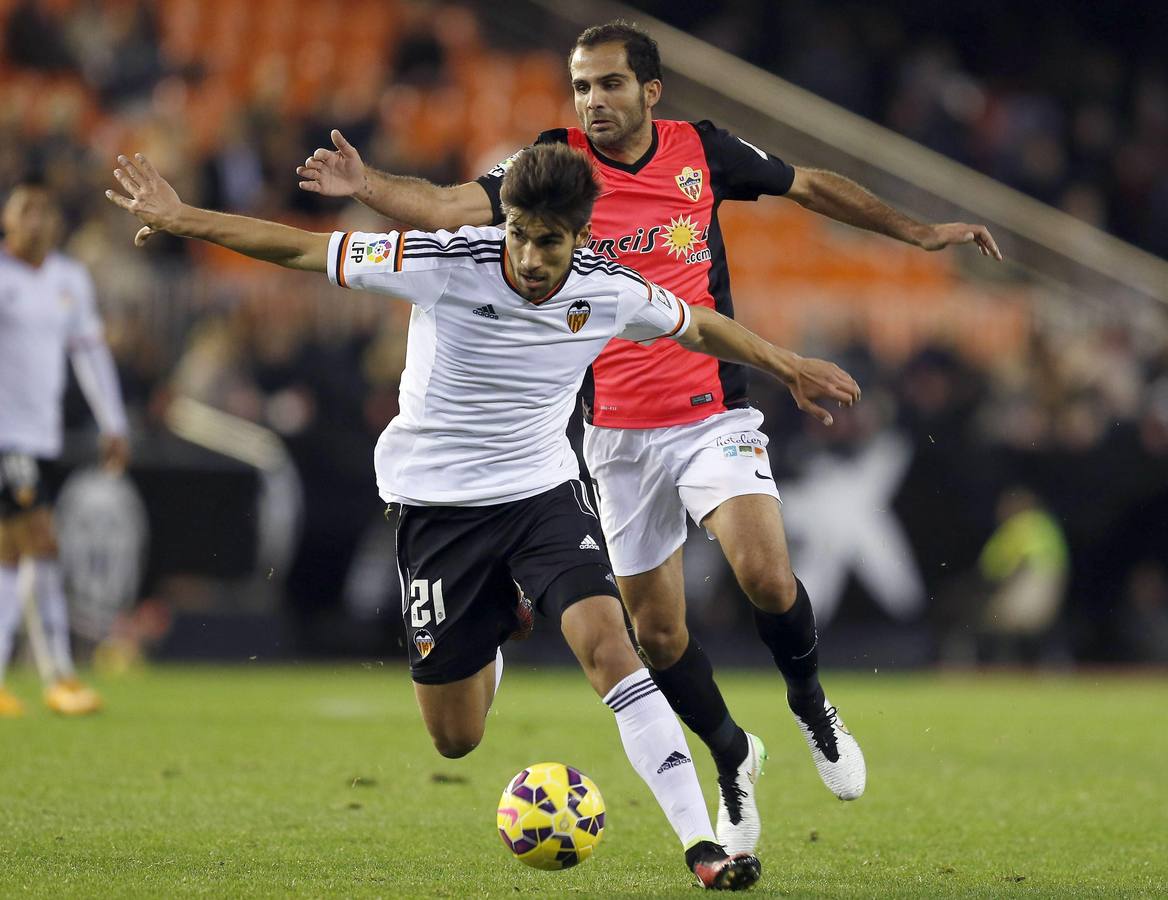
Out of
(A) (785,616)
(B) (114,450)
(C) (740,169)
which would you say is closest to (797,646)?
(A) (785,616)

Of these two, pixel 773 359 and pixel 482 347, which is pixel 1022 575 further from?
pixel 482 347

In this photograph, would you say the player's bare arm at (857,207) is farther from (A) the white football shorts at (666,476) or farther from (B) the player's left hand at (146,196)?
(B) the player's left hand at (146,196)

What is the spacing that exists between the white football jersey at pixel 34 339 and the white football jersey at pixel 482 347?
202 inches

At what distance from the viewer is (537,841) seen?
207 inches

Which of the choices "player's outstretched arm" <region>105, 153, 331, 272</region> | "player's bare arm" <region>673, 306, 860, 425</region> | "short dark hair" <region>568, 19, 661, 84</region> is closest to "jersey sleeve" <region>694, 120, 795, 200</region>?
"short dark hair" <region>568, 19, 661, 84</region>

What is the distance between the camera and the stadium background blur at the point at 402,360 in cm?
1338

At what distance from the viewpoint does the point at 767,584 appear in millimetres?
6379

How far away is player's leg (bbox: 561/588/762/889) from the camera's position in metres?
5.24

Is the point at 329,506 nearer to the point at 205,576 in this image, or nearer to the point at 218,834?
the point at 205,576

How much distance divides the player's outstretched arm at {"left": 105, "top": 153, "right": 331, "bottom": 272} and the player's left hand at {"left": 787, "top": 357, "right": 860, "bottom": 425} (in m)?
1.58

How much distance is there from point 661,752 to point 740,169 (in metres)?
2.50

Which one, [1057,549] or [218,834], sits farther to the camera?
[1057,549]

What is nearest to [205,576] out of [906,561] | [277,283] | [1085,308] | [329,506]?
[329,506]

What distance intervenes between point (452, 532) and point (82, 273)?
554 cm
